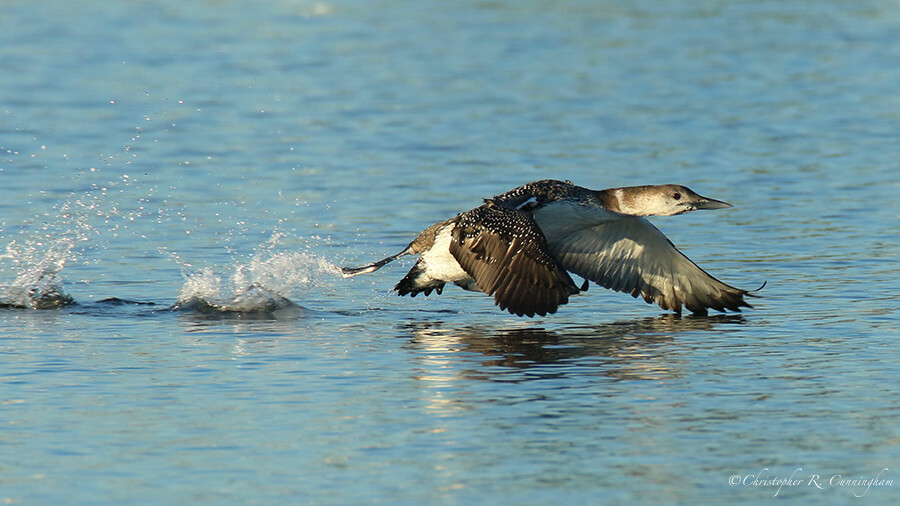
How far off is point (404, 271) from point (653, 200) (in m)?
2.37

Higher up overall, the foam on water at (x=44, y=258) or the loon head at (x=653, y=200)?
the loon head at (x=653, y=200)

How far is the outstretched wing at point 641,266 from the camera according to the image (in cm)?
1030

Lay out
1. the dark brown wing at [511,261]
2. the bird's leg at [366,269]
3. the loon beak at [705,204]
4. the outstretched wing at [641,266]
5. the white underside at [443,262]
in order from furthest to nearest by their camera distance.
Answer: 1. the loon beak at [705,204]
2. the bird's leg at [366,269]
3. the outstretched wing at [641,266]
4. the white underside at [443,262]
5. the dark brown wing at [511,261]

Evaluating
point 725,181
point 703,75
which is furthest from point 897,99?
point 725,181

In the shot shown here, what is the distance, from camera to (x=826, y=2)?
31141 mm

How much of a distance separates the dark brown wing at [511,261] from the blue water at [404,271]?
302 millimetres

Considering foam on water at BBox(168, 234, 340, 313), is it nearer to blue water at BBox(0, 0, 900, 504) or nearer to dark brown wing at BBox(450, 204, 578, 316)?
blue water at BBox(0, 0, 900, 504)

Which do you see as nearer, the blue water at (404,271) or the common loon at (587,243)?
the blue water at (404,271)

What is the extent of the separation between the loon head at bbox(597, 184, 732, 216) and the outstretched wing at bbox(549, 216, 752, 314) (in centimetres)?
12

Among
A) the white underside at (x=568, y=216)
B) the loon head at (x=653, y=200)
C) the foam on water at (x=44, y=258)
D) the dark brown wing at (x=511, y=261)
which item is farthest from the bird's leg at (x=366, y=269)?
the foam on water at (x=44, y=258)

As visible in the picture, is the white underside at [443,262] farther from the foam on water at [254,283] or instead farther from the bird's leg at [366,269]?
the foam on water at [254,283]

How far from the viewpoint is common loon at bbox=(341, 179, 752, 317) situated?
9555mm

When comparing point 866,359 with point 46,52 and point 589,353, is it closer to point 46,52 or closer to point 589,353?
point 589,353

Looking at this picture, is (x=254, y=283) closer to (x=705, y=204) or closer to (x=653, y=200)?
(x=653, y=200)
